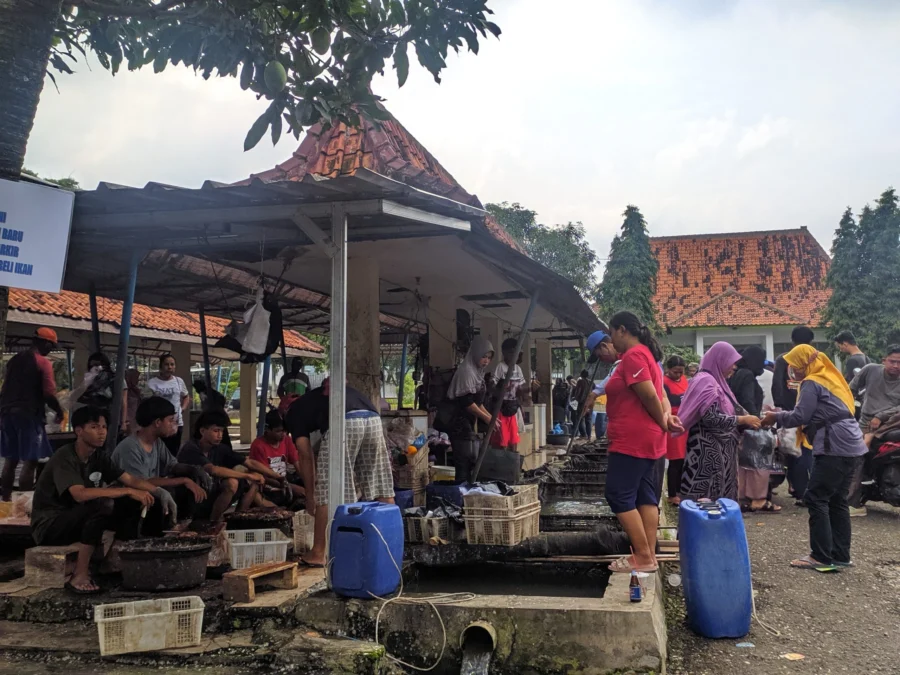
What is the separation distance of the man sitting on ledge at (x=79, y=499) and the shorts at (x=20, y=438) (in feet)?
9.21

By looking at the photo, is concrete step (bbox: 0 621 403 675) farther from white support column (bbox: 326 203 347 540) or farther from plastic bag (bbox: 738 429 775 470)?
plastic bag (bbox: 738 429 775 470)

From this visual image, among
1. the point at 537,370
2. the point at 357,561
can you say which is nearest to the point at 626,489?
the point at 357,561

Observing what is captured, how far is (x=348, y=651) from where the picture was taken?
3809 millimetres

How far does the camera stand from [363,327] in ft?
24.0

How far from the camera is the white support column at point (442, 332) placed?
989 centimetres

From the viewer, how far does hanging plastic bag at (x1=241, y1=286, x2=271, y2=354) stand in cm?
600

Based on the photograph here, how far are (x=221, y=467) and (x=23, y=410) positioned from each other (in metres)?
2.66

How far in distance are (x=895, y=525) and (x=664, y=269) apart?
23.3 metres

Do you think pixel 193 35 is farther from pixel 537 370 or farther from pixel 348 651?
pixel 537 370

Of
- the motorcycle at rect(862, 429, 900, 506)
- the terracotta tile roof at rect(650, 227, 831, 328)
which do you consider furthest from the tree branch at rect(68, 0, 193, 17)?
the terracotta tile roof at rect(650, 227, 831, 328)

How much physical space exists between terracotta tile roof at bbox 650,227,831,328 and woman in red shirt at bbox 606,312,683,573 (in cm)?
2178

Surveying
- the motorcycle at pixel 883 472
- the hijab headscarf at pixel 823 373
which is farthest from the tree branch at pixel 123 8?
the motorcycle at pixel 883 472

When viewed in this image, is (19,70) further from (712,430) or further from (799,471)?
(799,471)

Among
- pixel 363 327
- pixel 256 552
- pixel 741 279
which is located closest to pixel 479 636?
pixel 256 552
